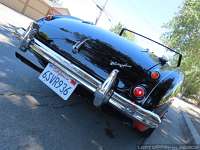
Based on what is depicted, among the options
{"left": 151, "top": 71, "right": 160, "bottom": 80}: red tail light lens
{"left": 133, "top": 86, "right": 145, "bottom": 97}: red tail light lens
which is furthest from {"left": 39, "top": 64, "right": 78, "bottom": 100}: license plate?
{"left": 151, "top": 71, "right": 160, "bottom": 80}: red tail light lens

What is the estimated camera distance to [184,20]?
1997 centimetres

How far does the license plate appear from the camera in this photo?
3.56 m

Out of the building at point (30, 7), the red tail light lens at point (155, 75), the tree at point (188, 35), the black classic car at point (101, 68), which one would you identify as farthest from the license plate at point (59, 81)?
the building at point (30, 7)

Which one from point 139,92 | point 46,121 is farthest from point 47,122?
point 139,92

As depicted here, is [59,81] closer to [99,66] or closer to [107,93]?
[99,66]

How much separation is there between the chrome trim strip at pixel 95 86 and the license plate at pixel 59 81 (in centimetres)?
8

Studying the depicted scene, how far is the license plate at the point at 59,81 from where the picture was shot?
3.56 meters

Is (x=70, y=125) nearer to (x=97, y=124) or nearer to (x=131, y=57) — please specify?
(x=97, y=124)

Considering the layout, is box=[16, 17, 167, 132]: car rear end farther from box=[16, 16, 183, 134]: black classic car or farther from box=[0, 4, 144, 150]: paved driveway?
box=[0, 4, 144, 150]: paved driveway

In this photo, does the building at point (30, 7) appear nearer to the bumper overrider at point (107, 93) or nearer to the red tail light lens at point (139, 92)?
the bumper overrider at point (107, 93)

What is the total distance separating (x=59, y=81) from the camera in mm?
3625

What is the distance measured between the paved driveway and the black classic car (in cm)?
42

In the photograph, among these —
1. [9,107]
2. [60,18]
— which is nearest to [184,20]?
[60,18]

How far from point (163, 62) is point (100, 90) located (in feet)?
4.07
